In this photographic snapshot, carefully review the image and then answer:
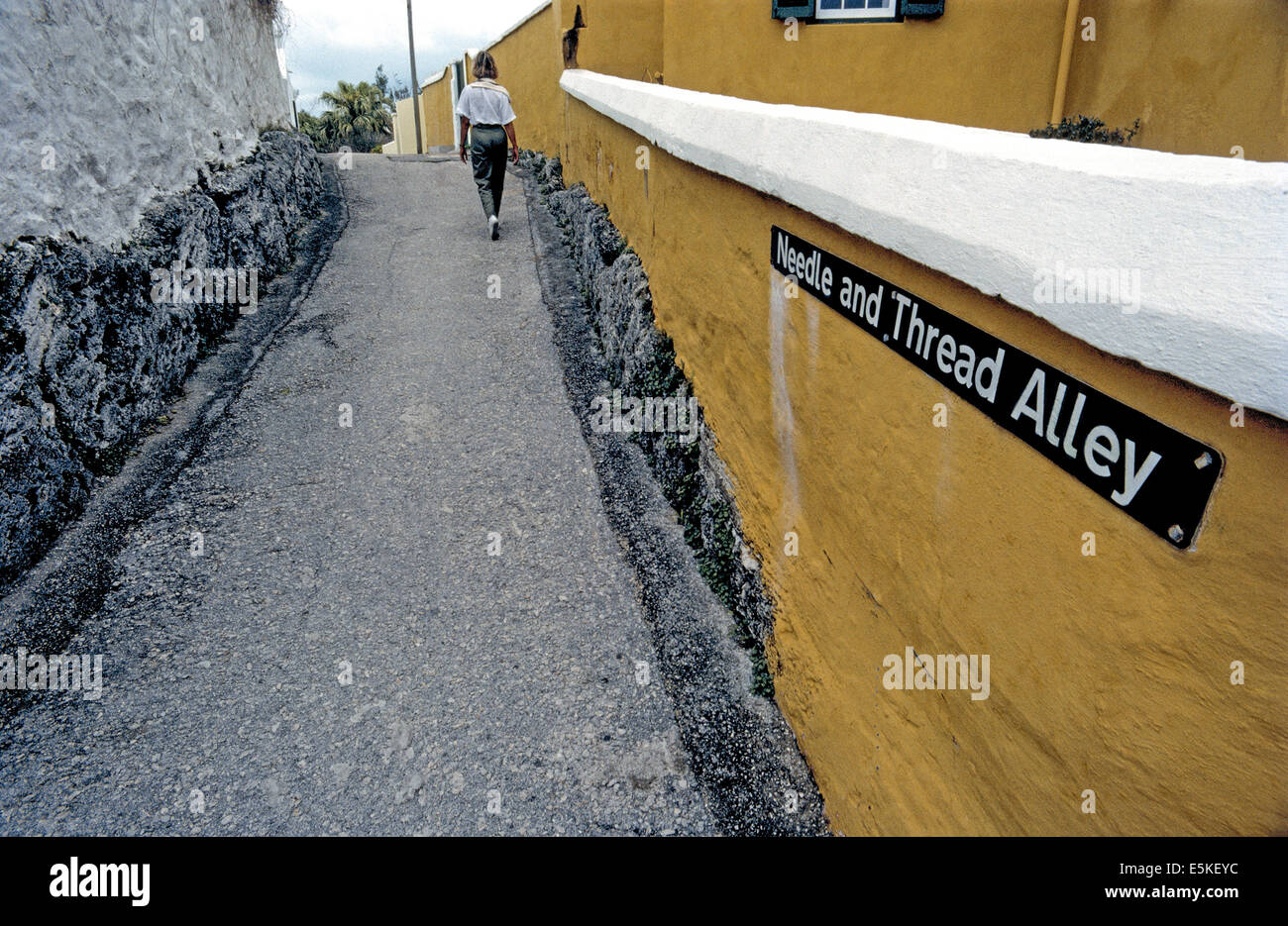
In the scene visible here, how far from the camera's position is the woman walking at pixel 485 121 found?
27.8 feet

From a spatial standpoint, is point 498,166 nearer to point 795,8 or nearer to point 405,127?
point 795,8

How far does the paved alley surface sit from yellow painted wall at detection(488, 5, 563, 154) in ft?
19.5

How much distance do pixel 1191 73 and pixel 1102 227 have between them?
5.42 metres

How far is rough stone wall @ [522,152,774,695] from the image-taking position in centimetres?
391

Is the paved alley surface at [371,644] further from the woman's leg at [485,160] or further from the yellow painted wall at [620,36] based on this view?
the yellow painted wall at [620,36]

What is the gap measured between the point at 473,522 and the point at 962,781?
3274mm

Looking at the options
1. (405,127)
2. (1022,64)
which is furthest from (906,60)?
(405,127)

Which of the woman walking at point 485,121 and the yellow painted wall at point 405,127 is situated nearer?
the woman walking at point 485,121

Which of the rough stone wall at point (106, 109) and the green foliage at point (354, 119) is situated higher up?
the green foliage at point (354, 119)

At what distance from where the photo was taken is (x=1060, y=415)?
1582 mm

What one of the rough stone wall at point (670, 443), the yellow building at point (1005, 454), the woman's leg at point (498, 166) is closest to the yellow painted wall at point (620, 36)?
the woman's leg at point (498, 166)

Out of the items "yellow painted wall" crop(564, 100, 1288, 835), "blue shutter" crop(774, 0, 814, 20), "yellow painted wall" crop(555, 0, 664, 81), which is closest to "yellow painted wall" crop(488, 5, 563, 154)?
"yellow painted wall" crop(555, 0, 664, 81)

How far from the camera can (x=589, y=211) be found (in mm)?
7887

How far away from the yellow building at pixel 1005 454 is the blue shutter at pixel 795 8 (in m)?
3.45
